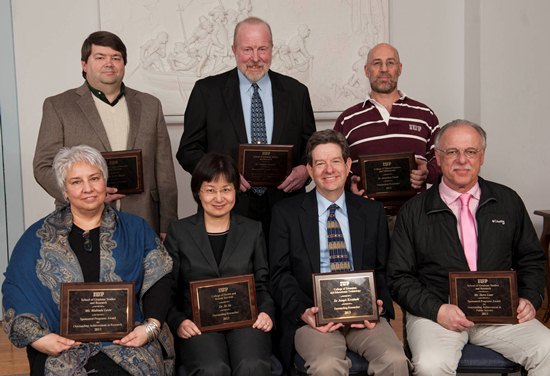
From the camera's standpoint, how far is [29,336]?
2.97 meters

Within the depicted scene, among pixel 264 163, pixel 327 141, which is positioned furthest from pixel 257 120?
pixel 327 141

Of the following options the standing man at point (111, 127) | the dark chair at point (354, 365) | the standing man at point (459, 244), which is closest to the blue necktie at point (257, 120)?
the standing man at point (111, 127)

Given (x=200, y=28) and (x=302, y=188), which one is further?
(x=200, y=28)

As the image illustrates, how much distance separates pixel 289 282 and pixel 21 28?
306cm

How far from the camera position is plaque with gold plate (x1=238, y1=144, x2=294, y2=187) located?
3.76 metres

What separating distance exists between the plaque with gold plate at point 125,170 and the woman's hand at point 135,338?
858 millimetres

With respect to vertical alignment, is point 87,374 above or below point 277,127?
below

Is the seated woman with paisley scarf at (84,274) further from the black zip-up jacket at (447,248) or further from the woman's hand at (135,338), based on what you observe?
the black zip-up jacket at (447,248)

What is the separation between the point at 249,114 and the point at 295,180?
0.49 meters

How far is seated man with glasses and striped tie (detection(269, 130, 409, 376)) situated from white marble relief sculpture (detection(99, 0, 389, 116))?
2.24m

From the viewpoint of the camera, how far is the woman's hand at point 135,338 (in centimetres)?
305

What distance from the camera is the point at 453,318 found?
10.6 feet

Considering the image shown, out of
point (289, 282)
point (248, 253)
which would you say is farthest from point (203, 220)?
point (289, 282)

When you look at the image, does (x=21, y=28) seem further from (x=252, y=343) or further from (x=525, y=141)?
(x=525, y=141)
